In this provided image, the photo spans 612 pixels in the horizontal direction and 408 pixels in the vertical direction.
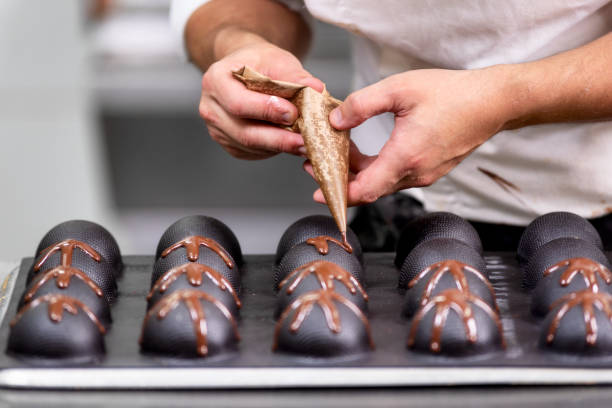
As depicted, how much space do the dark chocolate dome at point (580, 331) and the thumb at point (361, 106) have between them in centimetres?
31

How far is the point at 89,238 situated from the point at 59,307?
0.21 metres

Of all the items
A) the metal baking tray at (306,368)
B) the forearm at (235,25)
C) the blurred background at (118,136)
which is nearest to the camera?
the metal baking tray at (306,368)

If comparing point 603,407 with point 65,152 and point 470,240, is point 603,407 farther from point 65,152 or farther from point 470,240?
point 65,152

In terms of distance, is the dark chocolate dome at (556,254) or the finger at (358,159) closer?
the dark chocolate dome at (556,254)

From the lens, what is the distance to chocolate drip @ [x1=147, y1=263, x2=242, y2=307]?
832 mm

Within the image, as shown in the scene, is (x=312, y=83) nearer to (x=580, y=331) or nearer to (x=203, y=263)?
(x=203, y=263)

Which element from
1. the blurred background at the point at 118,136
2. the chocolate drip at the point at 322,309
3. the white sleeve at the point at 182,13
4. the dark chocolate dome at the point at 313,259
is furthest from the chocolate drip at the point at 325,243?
the blurred background at the point at 118,136

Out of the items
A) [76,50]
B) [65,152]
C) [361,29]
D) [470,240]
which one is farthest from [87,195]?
[470,240]

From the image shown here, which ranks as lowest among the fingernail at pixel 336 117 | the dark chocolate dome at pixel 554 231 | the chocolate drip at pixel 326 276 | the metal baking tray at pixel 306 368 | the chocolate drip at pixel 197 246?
the metal baking tray at pixel 306 368

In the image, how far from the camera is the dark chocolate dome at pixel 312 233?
97 cm

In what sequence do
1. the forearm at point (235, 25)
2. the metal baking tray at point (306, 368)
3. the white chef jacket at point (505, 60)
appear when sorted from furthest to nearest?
the forearm at point (235, 25), the white chef jacket at point (505, 60), the metal baking tray at point (306, 368)

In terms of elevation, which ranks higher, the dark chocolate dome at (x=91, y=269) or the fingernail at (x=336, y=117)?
the fingernail at (x=336, y=117)

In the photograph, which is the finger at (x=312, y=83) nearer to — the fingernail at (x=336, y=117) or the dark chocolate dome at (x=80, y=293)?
the fingernail at (x=336, y=117)

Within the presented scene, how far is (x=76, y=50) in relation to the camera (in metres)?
2.76
